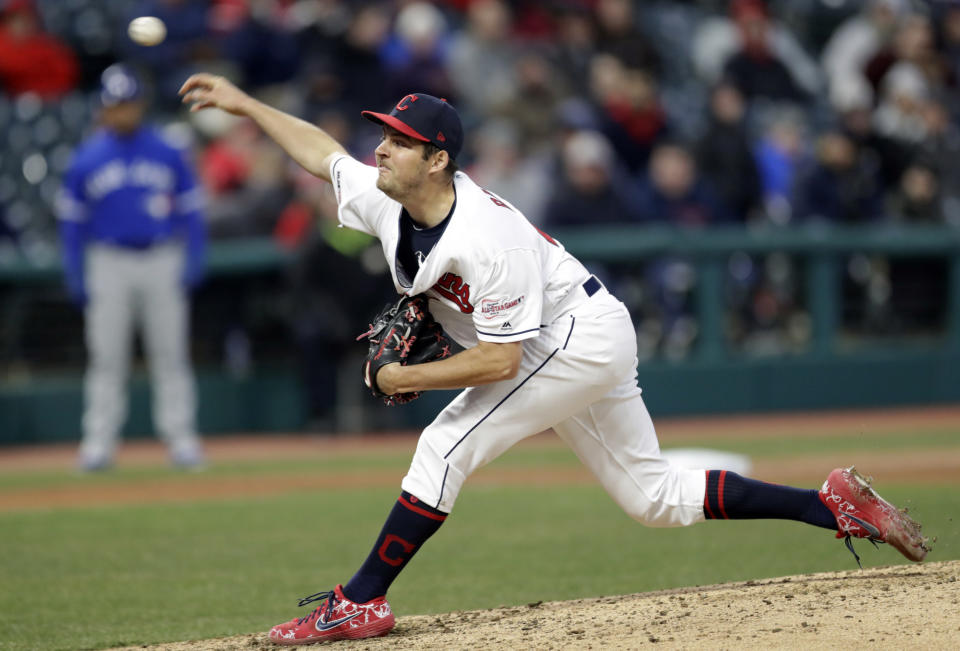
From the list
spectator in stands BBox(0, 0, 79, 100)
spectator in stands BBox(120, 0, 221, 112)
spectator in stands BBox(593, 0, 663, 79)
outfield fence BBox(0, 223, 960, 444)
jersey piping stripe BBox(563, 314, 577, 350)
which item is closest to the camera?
jersey piping stripe BBox(563, 314, 577, 350)

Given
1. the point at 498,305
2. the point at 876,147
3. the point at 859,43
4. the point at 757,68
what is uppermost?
the point at 859,43

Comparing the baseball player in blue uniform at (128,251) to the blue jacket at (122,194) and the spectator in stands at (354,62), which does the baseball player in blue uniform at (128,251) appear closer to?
the blue jacket at (122,194)

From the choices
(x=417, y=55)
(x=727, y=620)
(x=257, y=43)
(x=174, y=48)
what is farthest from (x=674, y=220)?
(x=727, y=620)

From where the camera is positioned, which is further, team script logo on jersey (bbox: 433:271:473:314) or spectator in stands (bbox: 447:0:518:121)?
spectator in stands (bbox: 447:0:518:121)

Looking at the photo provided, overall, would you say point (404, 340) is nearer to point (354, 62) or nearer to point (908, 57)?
point (354, 62)

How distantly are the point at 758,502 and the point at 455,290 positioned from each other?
1.35m

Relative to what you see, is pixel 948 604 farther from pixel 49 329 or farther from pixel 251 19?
pixel 251 19

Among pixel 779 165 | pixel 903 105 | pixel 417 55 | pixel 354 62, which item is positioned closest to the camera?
pixel 354 62

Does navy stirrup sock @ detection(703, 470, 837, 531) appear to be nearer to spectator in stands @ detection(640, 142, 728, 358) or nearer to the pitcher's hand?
the pitcher's hand

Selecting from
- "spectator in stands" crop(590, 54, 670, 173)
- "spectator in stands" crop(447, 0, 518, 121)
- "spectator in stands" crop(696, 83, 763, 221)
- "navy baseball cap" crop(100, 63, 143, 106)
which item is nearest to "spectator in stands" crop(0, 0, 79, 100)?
"navy baseball cap" crop(100, 63, 143, 106)

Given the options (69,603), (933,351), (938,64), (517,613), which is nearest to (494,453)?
(517,613)

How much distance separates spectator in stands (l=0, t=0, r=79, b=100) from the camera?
1132cm

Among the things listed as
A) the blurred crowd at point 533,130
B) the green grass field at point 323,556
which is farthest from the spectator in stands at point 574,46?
the green grass field at point 323,556

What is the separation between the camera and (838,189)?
12.0m
